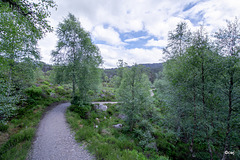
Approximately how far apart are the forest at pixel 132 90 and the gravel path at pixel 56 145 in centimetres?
41

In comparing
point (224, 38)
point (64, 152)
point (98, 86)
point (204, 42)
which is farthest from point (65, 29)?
point (224, 38)

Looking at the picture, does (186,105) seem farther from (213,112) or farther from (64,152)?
(64,152)

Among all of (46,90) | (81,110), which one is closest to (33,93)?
(46,90)

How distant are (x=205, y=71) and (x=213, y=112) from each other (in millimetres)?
2819

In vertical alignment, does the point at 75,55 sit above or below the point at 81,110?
above

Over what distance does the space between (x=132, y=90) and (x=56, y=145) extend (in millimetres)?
7243

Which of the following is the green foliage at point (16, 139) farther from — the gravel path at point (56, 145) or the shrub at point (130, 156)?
the shrub at point (130, 156)

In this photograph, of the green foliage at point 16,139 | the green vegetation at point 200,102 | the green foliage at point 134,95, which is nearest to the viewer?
the green foliage at point 16,139

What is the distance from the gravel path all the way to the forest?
408mm

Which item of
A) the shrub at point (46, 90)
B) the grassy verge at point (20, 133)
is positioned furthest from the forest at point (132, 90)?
the shrub at point (46, 90)

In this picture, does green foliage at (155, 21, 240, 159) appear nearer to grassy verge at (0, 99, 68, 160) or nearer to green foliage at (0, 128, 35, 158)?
grassy verge at (0, 99, 68, 160)

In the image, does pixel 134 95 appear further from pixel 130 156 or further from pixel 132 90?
pixel 130 156

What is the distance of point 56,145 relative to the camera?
5.40 metres

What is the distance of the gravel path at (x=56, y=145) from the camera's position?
4.57m
